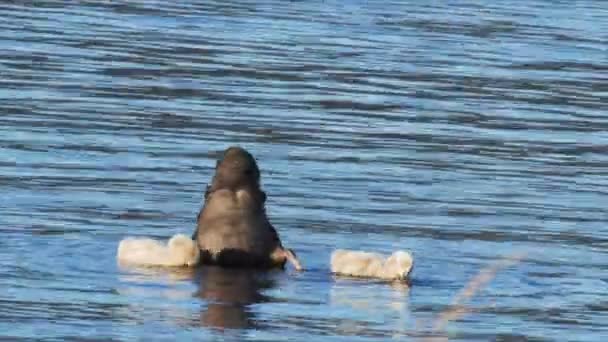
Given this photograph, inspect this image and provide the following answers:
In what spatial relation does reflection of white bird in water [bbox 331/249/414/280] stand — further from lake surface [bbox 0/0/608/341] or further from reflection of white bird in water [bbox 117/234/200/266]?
reflection of white bird in water [bbox 117/234/200/266]

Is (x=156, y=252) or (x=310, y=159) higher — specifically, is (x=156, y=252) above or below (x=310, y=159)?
below

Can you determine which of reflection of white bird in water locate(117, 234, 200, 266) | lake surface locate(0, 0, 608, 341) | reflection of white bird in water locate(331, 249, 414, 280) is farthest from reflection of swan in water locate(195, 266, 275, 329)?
reflection of white bird in water locate(331, 249, 414, 280)

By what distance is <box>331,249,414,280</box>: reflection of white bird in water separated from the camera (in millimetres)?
12977

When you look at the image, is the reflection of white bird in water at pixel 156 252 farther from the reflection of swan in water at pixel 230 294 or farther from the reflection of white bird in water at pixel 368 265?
the reflection of white bird in water at pixel 368 265

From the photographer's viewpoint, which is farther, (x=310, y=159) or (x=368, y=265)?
(x=310, y=159)

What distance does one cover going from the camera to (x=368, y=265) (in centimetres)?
1312

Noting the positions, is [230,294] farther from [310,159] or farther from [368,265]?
[310,159]

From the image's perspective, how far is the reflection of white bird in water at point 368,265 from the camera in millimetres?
12977

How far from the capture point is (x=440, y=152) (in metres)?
19.1

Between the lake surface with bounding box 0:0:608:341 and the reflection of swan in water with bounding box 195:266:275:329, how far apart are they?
0.09 feet

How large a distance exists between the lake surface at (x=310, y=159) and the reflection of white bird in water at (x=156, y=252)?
0.28 feet

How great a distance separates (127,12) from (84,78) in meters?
6.93

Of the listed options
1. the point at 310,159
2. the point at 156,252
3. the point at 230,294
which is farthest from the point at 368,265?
the point at 310,159

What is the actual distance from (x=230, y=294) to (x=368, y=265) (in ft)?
3.09
